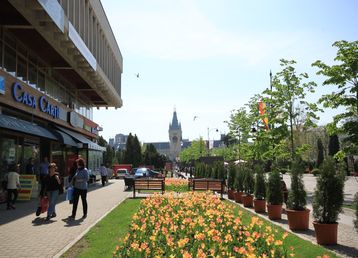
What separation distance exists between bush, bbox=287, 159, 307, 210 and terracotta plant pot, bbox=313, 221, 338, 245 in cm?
170

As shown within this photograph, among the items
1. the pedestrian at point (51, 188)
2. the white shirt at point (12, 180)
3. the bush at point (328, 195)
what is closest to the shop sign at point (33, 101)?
the white shirt at point (12, 180)

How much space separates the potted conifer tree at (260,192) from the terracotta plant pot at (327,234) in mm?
5187

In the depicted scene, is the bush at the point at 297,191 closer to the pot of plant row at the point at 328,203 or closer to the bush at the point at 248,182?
the pot of plant row at the point at 328,203

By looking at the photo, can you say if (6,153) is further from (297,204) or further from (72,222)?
(297,204)

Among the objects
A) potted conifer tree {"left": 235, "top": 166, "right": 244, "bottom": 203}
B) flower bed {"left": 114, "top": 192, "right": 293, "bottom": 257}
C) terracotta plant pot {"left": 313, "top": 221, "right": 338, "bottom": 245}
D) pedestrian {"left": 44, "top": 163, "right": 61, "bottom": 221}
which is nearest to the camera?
flower bed {"left": 114, "top": 192, "right": 293, "bottom": 257}

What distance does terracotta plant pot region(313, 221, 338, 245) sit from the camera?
8523 mm

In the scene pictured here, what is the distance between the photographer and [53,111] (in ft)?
81.5

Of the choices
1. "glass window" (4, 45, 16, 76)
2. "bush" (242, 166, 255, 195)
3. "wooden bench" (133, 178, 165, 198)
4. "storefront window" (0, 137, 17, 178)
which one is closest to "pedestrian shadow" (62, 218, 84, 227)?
"bush" (242, 166, 255, 195)

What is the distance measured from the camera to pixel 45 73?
82.8 feet

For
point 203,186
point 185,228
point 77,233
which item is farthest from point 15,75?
point 185,228

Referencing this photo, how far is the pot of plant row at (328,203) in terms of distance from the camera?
855 cm

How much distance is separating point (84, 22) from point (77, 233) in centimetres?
2030

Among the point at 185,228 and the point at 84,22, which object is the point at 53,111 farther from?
the point at 185,228

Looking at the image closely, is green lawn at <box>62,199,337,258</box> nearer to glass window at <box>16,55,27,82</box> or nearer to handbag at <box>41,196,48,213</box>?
handbag at <box>41,196,48,213</box>
